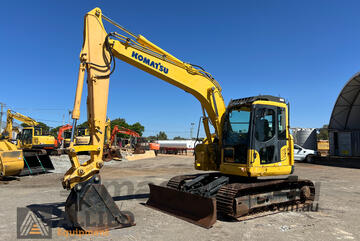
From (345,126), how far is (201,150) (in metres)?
26.3

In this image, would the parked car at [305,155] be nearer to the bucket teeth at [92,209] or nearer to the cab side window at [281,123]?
the cab side window at [281,123]

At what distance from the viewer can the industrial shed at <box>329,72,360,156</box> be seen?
26022 mm

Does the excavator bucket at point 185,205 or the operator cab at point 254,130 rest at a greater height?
the operator cab at point 254,130

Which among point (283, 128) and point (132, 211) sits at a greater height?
point (283, 128)

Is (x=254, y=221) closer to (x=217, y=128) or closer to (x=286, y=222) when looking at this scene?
(x=286, y=222)

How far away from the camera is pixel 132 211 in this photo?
7.02m

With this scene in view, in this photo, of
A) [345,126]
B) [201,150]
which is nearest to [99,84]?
[201,150]

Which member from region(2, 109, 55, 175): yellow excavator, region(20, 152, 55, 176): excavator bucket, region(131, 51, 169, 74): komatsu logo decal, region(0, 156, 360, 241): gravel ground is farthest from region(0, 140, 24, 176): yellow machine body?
region(131, 51, 169, 74): komatsu logo decal

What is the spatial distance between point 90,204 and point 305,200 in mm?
6272

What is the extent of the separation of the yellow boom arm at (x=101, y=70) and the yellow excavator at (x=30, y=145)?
9231 millimetres

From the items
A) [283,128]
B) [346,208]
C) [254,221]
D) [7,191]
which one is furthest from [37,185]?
[346,208]

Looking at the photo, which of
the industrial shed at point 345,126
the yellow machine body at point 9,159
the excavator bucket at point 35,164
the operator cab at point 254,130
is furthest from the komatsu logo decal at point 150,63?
the industrial shed at point 345,126

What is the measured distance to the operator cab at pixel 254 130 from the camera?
21.8 feet

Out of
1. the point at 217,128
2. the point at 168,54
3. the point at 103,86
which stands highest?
the point at 168,54
